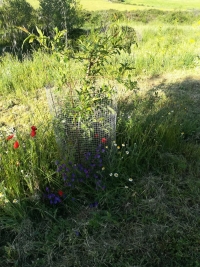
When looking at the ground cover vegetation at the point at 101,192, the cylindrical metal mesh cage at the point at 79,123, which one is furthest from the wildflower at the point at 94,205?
the cylindrical metal mesh cage at the point at 79,123

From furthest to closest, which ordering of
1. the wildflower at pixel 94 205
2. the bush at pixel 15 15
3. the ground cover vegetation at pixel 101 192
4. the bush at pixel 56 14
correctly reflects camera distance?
1. the bush at pixel 56 14
2. the bush at pixel 15 15
3. the wildflower at pixel 94 205
4. the ground cover vegetation at pixel 101 192

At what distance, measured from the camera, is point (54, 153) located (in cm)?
227

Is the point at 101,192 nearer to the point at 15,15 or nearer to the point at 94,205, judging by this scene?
the point at 94,205

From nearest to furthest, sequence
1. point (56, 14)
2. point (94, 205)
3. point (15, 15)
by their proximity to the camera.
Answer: point (94, 205) → point (15, 15) → point (56, 14)

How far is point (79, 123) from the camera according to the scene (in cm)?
216

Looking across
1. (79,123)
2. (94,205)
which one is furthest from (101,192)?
(79,123)

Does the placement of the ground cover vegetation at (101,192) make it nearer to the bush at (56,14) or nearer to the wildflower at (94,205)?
the wildflower at (94,205)

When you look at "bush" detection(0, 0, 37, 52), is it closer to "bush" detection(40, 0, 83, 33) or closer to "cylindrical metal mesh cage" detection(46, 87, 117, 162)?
"bush" detection(40, 0, 83, 33)

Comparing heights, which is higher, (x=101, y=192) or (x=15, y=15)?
(x=15, y=15)

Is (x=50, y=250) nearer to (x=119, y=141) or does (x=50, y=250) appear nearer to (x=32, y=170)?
(x=32, y=170)

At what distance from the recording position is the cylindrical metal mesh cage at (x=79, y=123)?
2.10 m

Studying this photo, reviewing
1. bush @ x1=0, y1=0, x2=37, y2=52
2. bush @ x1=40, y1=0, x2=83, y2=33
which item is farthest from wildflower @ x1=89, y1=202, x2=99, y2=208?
bush @ x1=40, y1=0, x2=83, y2=33

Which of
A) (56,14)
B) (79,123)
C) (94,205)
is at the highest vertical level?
(56,14)

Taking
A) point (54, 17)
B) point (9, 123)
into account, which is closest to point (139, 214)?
point (9, 123)
